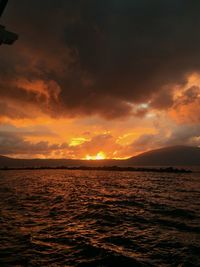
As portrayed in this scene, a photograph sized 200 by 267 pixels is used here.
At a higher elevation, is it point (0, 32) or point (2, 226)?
point (0, 32)

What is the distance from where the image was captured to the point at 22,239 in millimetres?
12609

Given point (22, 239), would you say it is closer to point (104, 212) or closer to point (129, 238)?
point (129, 238)

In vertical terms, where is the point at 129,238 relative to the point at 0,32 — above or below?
below

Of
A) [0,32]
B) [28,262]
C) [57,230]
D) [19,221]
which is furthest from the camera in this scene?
[19,221]

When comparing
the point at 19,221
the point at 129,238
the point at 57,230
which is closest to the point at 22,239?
the point at 57,230

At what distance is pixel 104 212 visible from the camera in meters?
20.5

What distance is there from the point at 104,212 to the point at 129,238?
7636 millimetres

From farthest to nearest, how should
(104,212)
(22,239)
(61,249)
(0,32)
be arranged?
(104,212) < (22,239) < (61,249) < (0,32)

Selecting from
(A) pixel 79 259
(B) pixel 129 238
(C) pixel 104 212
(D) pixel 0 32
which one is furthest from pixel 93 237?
(D) pixel 0 32

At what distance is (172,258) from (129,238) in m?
3.17

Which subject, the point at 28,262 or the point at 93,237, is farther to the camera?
the point at 93,237

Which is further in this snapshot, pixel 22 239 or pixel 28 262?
pixel 22 239

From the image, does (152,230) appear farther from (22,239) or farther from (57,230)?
(22,239)

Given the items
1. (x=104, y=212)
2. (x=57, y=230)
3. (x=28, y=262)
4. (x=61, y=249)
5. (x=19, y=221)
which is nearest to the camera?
(x=28, y=262)
